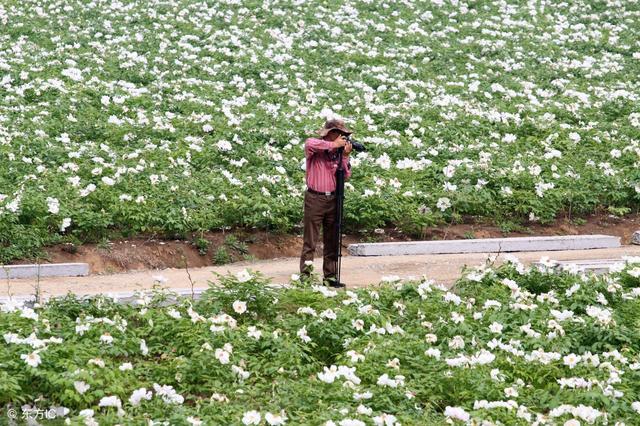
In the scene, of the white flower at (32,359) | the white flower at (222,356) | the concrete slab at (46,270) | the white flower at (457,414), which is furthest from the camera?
the concrete slab at (46,270)

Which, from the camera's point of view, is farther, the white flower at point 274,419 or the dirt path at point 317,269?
the dirt path at point 317,269

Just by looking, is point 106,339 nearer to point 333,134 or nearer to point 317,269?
point 333,134

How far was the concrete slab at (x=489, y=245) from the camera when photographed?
44.8 feet

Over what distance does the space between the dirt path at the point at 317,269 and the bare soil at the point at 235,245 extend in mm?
261

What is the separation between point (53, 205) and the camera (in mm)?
12648

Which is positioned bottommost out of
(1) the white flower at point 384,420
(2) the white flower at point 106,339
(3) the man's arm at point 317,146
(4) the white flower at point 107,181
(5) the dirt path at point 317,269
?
(5) the dirt path at point 317,269

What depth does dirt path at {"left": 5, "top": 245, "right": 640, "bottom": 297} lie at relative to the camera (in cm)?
1122

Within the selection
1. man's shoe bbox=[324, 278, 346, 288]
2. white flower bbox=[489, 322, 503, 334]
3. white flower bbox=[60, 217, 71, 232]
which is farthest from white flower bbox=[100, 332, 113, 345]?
white flower bbox=[60, 217, 71, 232]

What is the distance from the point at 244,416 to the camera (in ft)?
22.7

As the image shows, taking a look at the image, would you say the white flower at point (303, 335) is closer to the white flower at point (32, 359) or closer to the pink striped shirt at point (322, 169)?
the white flower at point (32, 359)

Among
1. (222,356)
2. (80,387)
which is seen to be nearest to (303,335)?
(222,356)

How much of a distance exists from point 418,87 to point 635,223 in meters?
6.90

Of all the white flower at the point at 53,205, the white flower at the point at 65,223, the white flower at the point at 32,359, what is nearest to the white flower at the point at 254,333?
the white flower at the point at 32,359

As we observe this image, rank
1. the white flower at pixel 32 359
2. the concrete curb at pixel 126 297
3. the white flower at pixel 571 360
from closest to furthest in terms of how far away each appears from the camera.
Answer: the white flower at pixel 32 359 < the white flower at pixel 571 360 < the concrete curb at pixel 126 297
